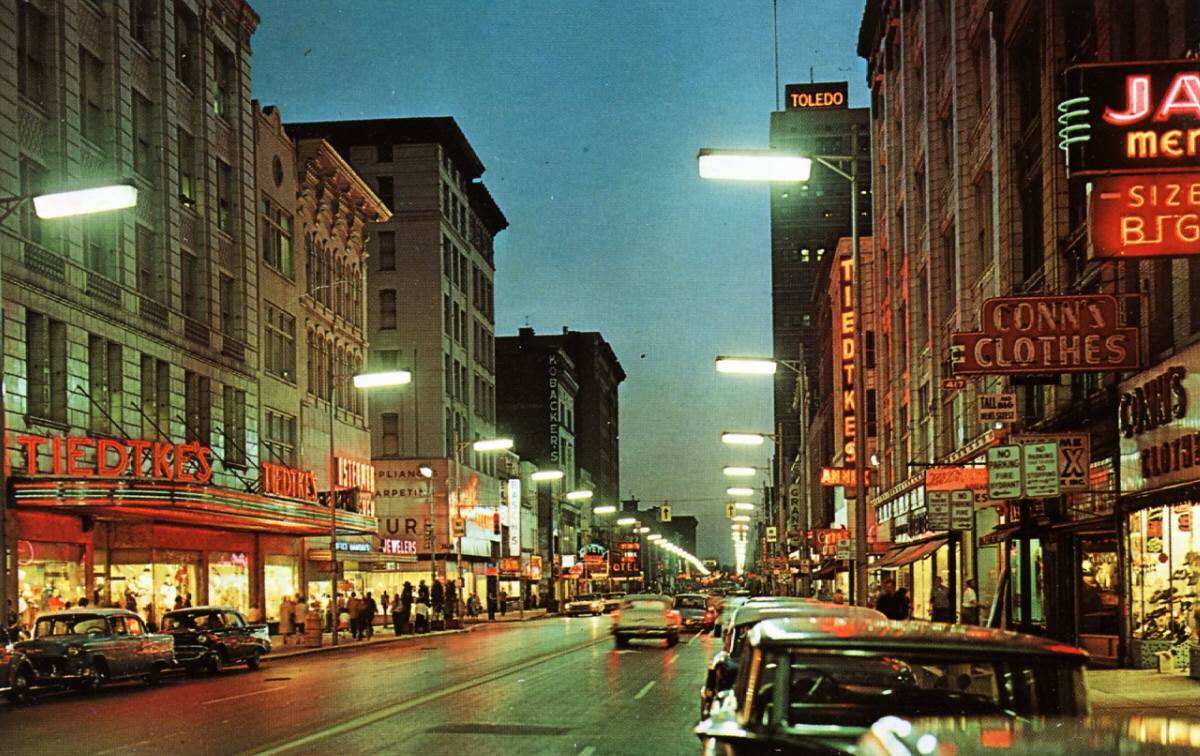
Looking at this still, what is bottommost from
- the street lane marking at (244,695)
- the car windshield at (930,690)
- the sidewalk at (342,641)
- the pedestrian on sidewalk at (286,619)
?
the sidewalk at (342,641)

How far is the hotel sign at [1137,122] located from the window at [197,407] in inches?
1363

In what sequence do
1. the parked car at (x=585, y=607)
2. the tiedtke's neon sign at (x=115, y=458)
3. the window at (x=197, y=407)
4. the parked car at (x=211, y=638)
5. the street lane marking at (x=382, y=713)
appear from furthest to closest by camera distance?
1. the parked car at (x=585, y=607)
2. the window at (x=197, y=407)
3. the tiedtke's neon sign at (x=115, y=458)
4. the parked car at (x=211, y=638)
5. the street lane marking at (x=382, y=713)

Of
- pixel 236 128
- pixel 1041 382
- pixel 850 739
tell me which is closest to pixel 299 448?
pixel 236 128

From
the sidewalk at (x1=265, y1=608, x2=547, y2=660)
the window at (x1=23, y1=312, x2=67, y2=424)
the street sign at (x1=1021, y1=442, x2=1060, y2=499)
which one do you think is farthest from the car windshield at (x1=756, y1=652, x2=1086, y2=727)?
the sidewalk at (x1=265, y1=608, x2=547, y2=660)

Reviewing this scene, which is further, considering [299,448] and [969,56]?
[299,448]

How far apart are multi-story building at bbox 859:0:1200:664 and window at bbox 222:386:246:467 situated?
2272 centimetres

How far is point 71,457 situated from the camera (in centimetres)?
3462

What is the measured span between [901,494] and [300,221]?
2692 centimetres

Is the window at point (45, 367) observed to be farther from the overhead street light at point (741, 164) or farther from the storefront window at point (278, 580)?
the overhead street light at point (741, 164)

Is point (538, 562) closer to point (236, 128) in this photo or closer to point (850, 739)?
point (236, 128)

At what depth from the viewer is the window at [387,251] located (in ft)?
283

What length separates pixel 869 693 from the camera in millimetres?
7715

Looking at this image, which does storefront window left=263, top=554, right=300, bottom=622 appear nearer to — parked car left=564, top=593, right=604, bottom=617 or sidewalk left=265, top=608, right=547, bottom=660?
sidewalk left=265, top=608, right=547, bottom=660

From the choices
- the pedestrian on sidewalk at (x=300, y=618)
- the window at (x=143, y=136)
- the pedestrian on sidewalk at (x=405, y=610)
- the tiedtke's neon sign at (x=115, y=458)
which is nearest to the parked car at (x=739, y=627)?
the tiedtke's neon sign at (x=115, y=458)
